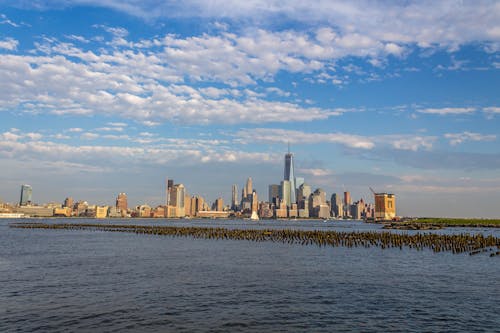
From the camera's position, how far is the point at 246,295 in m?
33.1

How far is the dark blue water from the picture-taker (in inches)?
986

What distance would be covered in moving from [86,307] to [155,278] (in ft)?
41.9

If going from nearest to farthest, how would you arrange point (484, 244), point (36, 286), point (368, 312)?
point (368, 312), point (36, 286), point (484, 244)

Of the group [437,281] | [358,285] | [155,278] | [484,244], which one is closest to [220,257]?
[155,278]

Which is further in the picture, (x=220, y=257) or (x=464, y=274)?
(x=220, y=257)

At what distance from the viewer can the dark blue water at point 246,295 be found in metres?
25.0

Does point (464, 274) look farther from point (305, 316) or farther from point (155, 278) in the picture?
point (155, 278)

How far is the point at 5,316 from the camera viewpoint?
2598cm

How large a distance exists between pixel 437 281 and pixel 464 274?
23.4 ft

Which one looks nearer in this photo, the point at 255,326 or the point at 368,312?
the point at 255,326

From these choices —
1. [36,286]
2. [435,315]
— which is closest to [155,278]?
[36,286]

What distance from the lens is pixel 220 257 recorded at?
200 feet

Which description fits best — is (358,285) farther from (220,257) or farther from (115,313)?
(220,257)

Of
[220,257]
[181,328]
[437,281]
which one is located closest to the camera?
[181,328]
